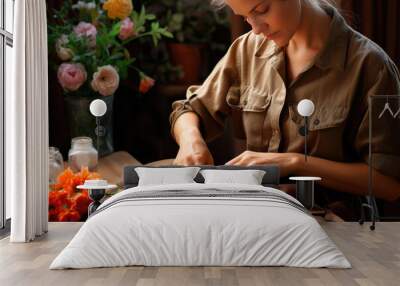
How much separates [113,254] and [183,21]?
281 centimetres

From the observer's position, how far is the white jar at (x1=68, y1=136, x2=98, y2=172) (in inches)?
216

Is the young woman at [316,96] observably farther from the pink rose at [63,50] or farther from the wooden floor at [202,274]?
the pink rose at [63,50]

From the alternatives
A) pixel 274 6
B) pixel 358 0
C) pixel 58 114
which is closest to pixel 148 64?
pixel 58 114

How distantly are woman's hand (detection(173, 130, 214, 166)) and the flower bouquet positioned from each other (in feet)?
2.21

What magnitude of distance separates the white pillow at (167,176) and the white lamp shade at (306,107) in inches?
34.6

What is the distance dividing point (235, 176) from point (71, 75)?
62.5 inches

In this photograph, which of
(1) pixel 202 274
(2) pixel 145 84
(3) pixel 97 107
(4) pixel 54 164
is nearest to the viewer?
(1) pixel 202 274

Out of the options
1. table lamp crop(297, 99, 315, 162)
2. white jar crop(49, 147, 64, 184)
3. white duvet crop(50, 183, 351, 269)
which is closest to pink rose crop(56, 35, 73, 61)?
white jar crop(49, 147, 64, 184)

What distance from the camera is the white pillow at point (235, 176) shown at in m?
4.99

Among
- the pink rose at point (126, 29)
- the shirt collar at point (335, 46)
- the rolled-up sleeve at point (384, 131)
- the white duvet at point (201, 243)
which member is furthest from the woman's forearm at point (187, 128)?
the white duvet at point (201, 243)

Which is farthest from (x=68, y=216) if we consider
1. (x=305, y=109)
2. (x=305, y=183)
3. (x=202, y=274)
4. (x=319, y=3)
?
(x=319, y=3)

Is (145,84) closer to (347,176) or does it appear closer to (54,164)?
(54,164)

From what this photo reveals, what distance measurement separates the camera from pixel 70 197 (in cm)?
529

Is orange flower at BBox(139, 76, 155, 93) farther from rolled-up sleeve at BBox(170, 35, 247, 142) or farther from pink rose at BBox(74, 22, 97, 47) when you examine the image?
pink rose at BBox(74, 22, 97, 47)
